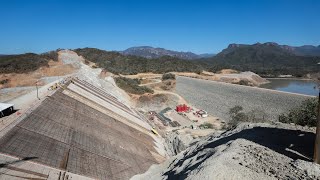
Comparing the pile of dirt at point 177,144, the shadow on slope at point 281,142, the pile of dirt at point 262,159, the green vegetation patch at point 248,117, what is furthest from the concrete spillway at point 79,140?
the green vegetation patch at point 248,117

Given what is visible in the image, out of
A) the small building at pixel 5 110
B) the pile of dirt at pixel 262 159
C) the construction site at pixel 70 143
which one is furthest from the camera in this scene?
the small building at pixel 5 110

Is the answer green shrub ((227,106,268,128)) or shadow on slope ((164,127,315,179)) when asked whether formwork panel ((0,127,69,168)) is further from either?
green shrub ((227,106,268,128))

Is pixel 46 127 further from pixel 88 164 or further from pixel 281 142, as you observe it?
pixel 281 142

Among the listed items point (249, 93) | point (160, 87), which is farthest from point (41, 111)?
Result: point (160, 87)

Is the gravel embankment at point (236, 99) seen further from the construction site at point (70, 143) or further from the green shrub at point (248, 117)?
the construction site at point (70, 143)

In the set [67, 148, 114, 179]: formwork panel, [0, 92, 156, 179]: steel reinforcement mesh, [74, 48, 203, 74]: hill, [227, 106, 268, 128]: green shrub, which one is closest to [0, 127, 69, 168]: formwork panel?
[0, 92, 156, 179]: steel reinforcement mesh

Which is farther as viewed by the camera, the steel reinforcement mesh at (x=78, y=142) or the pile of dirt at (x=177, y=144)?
the pile of dirt at (x=177, y=144)
